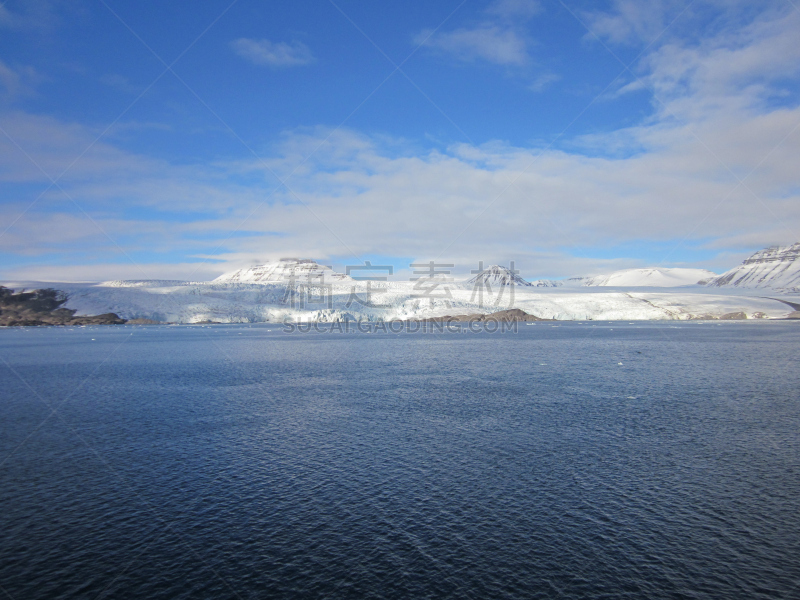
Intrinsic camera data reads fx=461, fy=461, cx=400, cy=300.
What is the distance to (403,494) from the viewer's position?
13469mm

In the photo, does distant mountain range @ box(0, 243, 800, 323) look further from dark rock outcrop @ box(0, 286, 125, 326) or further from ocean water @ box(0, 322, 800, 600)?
ocean water @ box(0, 322, 800, 600)

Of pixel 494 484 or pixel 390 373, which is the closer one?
pixel 494 484

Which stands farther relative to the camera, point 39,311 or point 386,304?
point 39,311

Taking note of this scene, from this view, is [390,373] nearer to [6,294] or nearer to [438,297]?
[438,297]

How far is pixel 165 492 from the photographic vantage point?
1385 cm

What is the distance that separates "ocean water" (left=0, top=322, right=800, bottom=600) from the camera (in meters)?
9.54

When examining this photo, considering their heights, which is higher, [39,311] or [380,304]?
[380,304]

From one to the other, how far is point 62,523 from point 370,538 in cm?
799

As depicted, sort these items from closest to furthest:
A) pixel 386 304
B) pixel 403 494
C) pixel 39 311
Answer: pixel 403 494 < pixel 386 304 < pixel 39 311

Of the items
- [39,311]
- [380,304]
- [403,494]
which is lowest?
[403,494]

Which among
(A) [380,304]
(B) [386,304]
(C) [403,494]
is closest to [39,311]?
(A) [380,304]

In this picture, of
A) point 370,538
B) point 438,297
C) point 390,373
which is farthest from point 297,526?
point 438,297

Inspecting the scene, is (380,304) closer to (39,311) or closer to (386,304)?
(386,304)

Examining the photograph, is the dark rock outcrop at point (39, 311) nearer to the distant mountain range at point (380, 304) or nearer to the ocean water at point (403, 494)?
the distant mountain range at point (380, 304)
